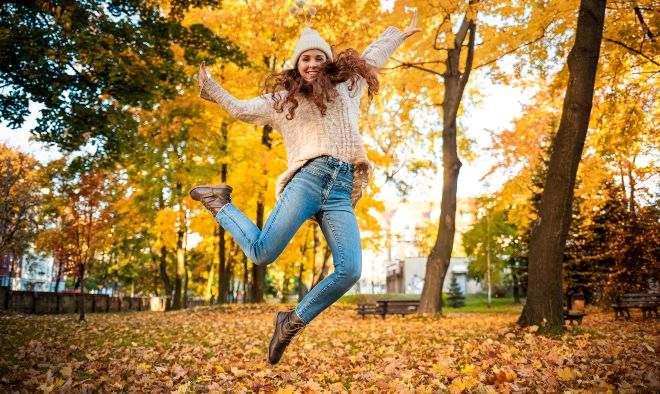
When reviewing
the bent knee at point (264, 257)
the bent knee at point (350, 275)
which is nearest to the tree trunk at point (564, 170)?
the bent knee at point (350, 275)

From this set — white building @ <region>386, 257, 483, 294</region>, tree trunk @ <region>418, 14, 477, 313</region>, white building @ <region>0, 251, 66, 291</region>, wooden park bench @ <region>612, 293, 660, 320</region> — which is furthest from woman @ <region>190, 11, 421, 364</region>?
white building @ <region>0, 251, 66, 291</region>

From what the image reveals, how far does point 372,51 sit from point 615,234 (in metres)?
18.8

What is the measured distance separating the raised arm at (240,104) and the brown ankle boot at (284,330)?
147cm

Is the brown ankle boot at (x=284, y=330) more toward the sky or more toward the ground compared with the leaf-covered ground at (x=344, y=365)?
more toward the sky

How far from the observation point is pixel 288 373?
5551 mm

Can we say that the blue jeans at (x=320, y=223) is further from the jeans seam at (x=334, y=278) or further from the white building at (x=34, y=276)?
the white building at (x=34, y=276)

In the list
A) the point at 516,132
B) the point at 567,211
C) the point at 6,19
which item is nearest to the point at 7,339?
the point at 6,19

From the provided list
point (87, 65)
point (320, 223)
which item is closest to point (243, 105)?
point (320, 223)

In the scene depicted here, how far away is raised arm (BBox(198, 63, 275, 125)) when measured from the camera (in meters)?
4.07

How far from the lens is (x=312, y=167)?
155 inches

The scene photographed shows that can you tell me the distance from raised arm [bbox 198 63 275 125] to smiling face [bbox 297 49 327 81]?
0.32m

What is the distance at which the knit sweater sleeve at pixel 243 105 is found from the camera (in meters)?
4.07

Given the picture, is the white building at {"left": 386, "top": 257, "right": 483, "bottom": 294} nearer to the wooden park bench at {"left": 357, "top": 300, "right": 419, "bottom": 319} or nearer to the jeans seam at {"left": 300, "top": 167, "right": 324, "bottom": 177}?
the wooden park bench at {"left": 357, "top": 300, "right": 419, "bottom": 319}

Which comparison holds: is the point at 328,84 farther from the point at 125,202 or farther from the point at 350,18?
the point at 125,202
